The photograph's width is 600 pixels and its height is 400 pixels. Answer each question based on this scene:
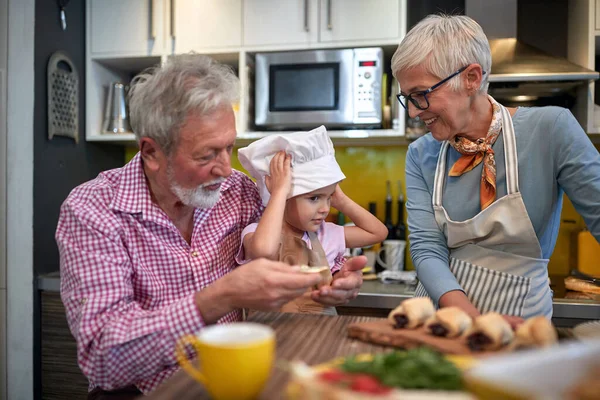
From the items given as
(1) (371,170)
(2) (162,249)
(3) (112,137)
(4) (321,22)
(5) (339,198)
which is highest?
(4) (321,22)

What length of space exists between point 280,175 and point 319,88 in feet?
4.42

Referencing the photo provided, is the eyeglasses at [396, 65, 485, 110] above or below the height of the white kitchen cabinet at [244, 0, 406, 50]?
below

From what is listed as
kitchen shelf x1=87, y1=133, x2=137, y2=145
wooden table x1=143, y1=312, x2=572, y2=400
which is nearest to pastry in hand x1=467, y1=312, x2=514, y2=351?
wooden table x1=143, y1=312, x2=572, y2=400

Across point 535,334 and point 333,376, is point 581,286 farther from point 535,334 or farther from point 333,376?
point 333,376

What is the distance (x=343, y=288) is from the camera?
1.32 metres

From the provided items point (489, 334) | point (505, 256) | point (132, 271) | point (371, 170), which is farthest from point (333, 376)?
point (371, 170)

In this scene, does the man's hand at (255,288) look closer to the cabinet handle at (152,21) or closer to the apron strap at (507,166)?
the apron strap at (507,166)

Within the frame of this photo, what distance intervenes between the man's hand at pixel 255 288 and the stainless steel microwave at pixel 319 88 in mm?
1813

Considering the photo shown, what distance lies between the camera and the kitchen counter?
2262 millimetres

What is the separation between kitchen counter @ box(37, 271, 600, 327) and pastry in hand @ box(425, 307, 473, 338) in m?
1.39

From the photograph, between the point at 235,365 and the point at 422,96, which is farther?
the point at 422,96

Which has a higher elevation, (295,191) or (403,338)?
(295,191)

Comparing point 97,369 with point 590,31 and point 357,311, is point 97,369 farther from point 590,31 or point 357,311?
point 590,31

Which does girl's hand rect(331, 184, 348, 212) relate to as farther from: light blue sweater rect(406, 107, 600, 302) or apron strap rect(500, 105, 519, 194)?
apron strap rect(500, 105, 519, 194)
